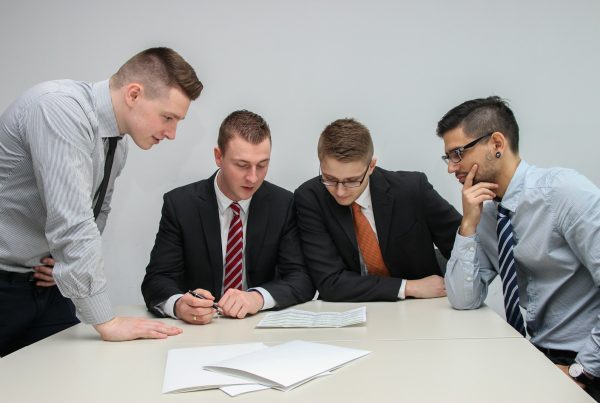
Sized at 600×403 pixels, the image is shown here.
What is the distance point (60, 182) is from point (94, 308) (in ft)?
1.24

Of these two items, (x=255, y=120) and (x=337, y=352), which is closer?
(x=337, y=352)

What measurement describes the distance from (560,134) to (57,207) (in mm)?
2530

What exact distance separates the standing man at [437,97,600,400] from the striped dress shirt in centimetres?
121

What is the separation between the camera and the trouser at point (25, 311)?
1.85 m

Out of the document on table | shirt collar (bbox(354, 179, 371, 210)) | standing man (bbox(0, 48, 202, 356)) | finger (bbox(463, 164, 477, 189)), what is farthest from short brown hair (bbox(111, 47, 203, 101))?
finger (bbox(463, 164, 477, 189))

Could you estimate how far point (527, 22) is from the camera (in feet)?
9.72

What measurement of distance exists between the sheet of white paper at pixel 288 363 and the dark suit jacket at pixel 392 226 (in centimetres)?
88

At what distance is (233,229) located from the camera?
2426 millimetres

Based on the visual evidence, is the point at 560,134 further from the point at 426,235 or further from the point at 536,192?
the point at 536,192

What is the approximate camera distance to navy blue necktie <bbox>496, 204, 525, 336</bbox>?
189 centimetres

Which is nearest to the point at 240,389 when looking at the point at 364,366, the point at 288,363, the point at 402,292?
the point at 288,363

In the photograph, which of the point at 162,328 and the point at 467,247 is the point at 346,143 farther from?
the point at 162,328

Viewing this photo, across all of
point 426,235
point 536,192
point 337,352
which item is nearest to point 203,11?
point 426,235

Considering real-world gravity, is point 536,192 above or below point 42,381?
above
